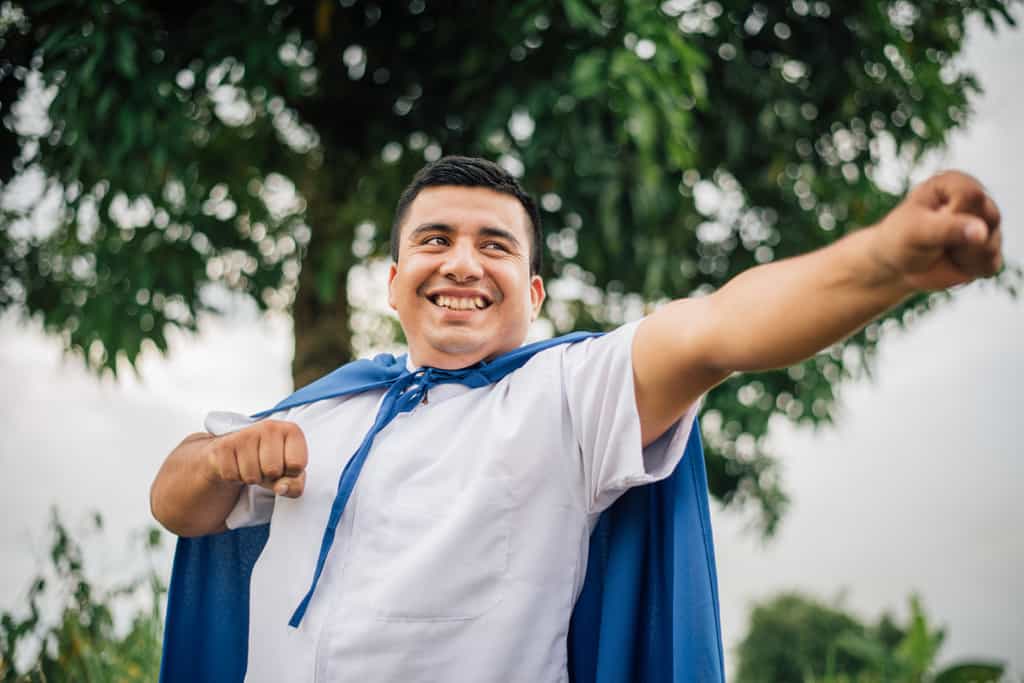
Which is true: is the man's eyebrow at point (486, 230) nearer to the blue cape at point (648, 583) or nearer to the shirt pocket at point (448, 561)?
the blue cape at point (648, 583)

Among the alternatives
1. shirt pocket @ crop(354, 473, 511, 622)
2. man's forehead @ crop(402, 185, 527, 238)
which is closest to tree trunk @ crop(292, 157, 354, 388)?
man's forehead @ crop(402, 185, 527, 238)

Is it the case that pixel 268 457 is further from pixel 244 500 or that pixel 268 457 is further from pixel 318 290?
pixel 318 290

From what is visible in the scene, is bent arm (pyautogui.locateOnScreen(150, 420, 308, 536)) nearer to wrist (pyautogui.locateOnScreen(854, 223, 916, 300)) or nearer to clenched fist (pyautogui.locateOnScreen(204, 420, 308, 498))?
clenched fist (pyautogui.locateOnScreen(204, 420, 308, 498))

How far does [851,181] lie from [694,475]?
4460mm

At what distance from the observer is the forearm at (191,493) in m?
1.88

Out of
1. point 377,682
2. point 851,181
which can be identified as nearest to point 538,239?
point 377,682

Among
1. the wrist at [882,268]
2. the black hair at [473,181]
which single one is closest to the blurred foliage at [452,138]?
the black hair at [473,181]

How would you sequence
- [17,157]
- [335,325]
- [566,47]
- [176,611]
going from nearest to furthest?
1. [176,611]
2. [566,47]
3. [17,157]
4. [335,325]

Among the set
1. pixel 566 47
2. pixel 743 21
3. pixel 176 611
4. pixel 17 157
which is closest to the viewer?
pixel 176 611

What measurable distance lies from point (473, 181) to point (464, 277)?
0.23 meters

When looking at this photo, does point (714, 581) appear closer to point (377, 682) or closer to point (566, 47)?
Answer: point (377, 682)

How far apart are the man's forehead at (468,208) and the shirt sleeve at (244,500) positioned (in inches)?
24.3

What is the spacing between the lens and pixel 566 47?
4.20 metres

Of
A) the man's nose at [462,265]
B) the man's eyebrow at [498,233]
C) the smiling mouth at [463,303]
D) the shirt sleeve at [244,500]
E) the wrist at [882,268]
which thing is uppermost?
the man's eyebrow at [498,233]
